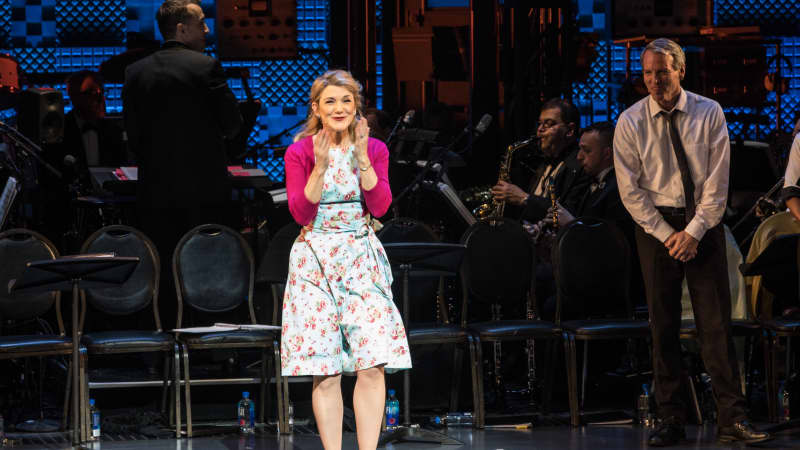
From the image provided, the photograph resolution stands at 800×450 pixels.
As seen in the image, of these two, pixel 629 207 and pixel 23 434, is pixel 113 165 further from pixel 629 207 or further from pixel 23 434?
pixel 629 207

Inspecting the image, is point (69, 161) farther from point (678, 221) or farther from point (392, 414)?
point (678, 221)

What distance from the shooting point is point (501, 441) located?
553 cm

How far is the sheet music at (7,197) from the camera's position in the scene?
20.5 ft

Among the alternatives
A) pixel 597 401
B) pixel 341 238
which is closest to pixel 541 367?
pixel 597 401

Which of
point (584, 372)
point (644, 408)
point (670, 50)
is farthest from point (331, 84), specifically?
point (584, 372)

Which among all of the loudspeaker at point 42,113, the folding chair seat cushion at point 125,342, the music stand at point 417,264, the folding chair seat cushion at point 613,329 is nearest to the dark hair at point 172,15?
the loudspeaker at point 42,113

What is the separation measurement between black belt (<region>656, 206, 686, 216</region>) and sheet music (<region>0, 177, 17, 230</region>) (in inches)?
131

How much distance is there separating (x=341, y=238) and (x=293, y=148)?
0.38 metres

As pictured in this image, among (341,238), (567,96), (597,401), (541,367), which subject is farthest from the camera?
(567,96)

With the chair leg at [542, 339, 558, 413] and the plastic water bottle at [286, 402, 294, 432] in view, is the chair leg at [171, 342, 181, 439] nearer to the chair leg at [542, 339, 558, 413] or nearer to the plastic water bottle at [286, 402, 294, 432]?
the plastic water bottle at [286, 402, 294, 432]

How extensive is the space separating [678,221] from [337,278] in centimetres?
170

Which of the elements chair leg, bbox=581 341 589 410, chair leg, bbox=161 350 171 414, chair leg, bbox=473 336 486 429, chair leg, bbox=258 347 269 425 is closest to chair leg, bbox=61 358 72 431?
chair leg, bbox=161 350 171 414

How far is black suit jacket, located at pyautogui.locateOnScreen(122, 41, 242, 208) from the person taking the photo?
19.8 ft

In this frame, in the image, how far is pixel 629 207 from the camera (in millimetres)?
5359
